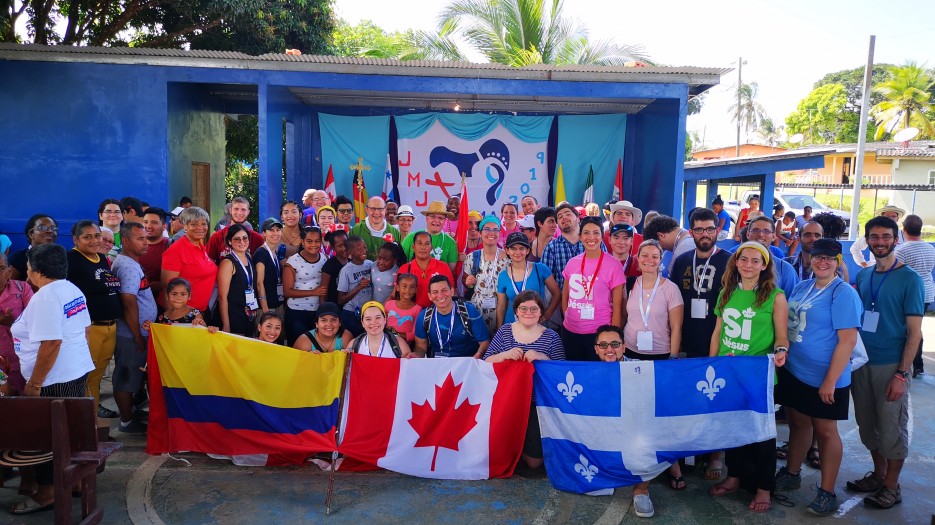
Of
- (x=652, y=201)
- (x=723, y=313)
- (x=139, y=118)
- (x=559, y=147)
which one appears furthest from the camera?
(x=559, y=147)

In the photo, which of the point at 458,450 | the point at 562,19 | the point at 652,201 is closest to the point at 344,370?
the point at 458,450

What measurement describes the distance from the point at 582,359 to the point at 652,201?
6534 mm

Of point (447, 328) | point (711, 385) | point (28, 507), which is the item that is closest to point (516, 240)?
point (447, 328)

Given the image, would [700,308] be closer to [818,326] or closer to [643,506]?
[818,326]

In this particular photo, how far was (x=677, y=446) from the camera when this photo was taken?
416cm

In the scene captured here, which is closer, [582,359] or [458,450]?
[458,450]

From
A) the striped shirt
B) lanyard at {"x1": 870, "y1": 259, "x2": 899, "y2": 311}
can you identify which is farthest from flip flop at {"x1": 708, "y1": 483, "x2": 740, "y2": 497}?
the striped shirt

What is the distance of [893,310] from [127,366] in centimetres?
536

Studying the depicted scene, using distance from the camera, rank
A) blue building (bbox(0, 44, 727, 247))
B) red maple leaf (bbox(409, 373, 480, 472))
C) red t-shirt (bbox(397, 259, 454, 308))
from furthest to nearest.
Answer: blue building (bbox(0, 44, 727, 247))
red t-shirt (bbox(397, 259, 454, 308))
red maple leaf (bbox(409, 373, 480, 472))

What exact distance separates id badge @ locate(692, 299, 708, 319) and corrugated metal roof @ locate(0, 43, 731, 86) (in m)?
5.41

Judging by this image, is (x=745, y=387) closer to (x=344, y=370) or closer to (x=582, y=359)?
(x=582, y=359)

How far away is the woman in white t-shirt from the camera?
374cm

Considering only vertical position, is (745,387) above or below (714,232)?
below

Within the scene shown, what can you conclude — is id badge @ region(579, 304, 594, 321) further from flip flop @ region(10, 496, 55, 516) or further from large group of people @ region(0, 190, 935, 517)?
flip flop @ region(10, 496, 55, 516)
